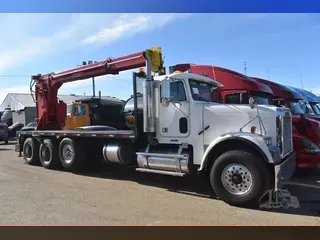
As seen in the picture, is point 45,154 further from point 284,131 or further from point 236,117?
point 284,131

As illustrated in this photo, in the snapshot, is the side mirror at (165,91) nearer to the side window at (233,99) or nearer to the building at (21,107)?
the side window at (233,99)

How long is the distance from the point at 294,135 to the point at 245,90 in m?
2.14

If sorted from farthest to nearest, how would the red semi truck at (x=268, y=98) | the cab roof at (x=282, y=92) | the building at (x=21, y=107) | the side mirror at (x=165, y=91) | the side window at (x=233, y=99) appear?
the building at (x=21, y=107) < the cab roof at (x=282, y=92) < the red semi truck at (x=268, y=98) < the side window at (x=233, y=99) < the side mirror at (x=165, y=91)

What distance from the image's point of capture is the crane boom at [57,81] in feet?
35.2

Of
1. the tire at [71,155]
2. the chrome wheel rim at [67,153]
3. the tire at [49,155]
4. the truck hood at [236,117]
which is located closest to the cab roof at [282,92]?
the truck hood at [236,117]

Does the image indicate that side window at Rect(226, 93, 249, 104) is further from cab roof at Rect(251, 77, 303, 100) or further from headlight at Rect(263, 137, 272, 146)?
cab roof at Rect(251, 77, 303, 100)

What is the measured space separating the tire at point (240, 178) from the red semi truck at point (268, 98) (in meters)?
2.08

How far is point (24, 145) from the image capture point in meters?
13.3

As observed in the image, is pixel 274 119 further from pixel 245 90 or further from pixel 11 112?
pixel 11 112

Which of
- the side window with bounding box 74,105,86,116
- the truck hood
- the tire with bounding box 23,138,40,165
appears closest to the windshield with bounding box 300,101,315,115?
the truck hood

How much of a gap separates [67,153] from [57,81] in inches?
137

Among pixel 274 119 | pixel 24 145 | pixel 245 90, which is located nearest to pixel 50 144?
pixel 24 145

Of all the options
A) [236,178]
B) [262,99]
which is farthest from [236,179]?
[262,99]

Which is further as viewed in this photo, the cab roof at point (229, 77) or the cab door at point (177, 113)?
the cab roof at point (229, 77)
